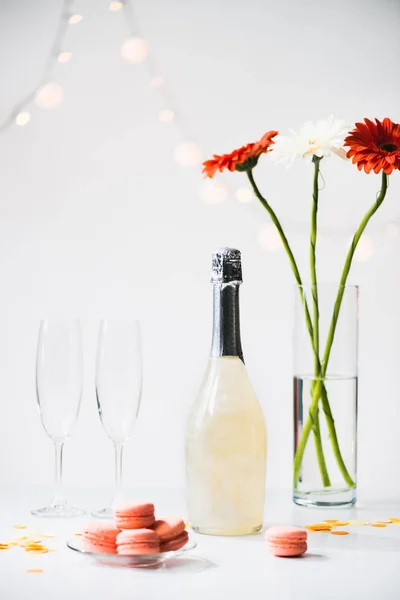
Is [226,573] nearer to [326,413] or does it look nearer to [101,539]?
[101,539]

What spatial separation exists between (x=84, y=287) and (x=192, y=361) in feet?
0.83

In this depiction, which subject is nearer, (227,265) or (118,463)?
(227,265)

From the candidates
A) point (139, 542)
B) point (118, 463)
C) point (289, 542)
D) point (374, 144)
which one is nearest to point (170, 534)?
point (139, 542)

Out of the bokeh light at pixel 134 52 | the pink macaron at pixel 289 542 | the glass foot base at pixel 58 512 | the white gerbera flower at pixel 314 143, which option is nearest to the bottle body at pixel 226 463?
the pink macaron at pixel 289 542

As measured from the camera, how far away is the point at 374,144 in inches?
52.7

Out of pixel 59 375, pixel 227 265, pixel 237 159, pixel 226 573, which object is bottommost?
pixel 226 573

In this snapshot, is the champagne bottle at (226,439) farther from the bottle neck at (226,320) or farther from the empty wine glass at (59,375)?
the empty wine glass at (59,375)

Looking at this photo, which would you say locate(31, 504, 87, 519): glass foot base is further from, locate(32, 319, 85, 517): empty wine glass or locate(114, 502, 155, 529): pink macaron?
locate(114, 502, 155, 529): pink macaron

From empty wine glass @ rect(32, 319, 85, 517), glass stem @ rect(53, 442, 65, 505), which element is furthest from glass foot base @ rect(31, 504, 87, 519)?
empty wine glass @ rect(32, 319, 85, 517)

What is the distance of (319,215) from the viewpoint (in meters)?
1.63

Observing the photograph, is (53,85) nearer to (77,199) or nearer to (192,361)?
(77,199)

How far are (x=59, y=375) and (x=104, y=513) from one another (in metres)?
0.23

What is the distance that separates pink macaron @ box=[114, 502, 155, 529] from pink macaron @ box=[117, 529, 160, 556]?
0.06ft

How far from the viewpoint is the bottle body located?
1.18 m
